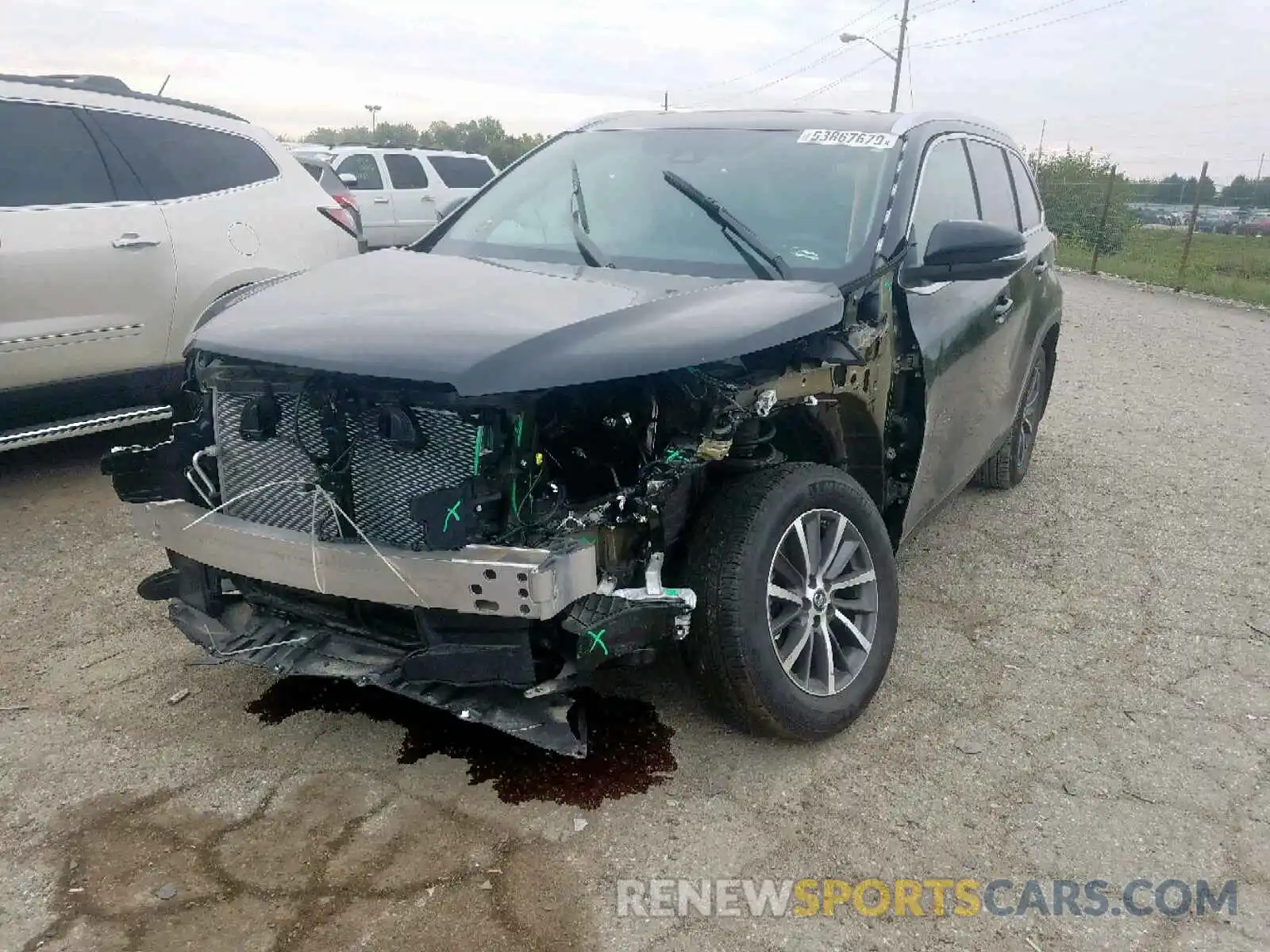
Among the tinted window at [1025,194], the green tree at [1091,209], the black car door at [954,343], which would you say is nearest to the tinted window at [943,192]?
the black car door at [954,343]

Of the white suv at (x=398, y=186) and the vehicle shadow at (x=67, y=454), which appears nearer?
the vehicle shadow at (x=67, y=454)

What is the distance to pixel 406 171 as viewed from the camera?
16.5 m

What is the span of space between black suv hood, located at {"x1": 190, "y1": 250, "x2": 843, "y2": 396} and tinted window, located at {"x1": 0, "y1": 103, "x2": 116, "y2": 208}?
2.35 m

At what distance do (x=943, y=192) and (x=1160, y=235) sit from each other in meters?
17.9

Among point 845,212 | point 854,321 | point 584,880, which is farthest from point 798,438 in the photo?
point 584,880

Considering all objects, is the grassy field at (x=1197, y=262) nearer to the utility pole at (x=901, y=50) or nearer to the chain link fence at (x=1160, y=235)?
the chain link fence at (x=1160, y=235)

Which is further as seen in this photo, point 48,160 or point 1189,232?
point 1189,232

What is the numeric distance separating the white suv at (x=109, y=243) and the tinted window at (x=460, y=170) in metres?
11.4

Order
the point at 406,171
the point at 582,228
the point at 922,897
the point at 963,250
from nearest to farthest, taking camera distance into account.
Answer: the point at 922,897 → the point at 963,250 → the point at 582,228 → the point at 406,171

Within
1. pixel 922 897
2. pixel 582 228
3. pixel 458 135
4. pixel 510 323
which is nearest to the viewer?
pixel 922 897

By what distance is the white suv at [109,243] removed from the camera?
190 inches

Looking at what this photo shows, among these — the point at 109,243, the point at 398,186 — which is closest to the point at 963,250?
the point at 109,243

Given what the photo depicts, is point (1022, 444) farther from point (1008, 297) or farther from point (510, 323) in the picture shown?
point (510, 323)

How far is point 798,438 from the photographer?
3.45 meters
